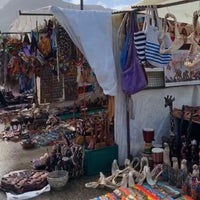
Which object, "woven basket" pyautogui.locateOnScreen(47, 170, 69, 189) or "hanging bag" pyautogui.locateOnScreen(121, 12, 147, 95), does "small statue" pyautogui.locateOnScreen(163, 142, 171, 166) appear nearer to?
"hanging bag" pyautogui.locateOnScreen(121, 12, 147, 95)

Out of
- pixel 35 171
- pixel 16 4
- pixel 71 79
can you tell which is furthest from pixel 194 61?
pixel 16 4

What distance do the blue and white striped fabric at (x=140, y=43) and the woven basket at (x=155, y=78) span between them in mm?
1011

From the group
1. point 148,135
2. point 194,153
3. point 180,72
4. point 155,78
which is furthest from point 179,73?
point 194,153

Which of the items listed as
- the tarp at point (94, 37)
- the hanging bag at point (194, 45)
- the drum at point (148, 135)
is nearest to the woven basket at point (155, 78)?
the drum at point (148, 135)

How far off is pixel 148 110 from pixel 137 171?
1134 millimetres

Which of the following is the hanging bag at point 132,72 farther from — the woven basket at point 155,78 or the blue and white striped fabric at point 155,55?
the woven basket at point 155,78

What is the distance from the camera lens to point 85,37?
420 centimetres

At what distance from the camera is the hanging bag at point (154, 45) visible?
161 inches

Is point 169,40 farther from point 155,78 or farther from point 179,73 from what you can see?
point 179,73

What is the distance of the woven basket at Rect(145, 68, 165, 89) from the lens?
17.3 ft

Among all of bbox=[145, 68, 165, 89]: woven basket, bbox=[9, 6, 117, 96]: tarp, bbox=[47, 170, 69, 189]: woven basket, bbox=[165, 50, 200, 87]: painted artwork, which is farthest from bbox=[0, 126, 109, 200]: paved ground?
bbox=[165, 50, 200, 87]: painted artwork

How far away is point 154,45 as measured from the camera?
4.10 meters

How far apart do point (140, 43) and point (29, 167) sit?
8.86ft

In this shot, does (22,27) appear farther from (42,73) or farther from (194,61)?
(194,61)
